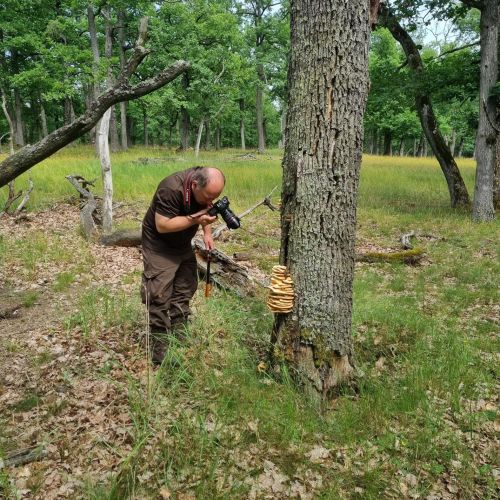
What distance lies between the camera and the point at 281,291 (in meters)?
3.09

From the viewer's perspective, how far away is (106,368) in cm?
358

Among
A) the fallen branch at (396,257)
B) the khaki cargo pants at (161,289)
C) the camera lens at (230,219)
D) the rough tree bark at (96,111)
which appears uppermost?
the rough tree bark at (96,111)

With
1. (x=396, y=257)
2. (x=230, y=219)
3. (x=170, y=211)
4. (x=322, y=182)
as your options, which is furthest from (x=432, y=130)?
(x=170, y=211)

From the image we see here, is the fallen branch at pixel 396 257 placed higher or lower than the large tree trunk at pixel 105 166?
lower

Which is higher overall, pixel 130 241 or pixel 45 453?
pixel 130 241

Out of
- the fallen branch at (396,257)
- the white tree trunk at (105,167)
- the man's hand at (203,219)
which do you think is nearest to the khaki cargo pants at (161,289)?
the man's hand at (203,219)

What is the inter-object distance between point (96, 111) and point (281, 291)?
1825 mm

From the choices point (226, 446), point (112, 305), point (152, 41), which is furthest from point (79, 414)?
point (152, 41)

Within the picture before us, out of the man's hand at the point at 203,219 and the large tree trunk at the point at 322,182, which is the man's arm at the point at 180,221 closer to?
the man's hand at the point at 203,219

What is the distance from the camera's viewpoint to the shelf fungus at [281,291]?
311 centimetres

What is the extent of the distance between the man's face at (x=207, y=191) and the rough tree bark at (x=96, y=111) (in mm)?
944

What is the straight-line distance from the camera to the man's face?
Result: 337 centimetres

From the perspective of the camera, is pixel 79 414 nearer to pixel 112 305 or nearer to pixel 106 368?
pixel 106 368

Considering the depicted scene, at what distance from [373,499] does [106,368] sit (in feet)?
7.87
